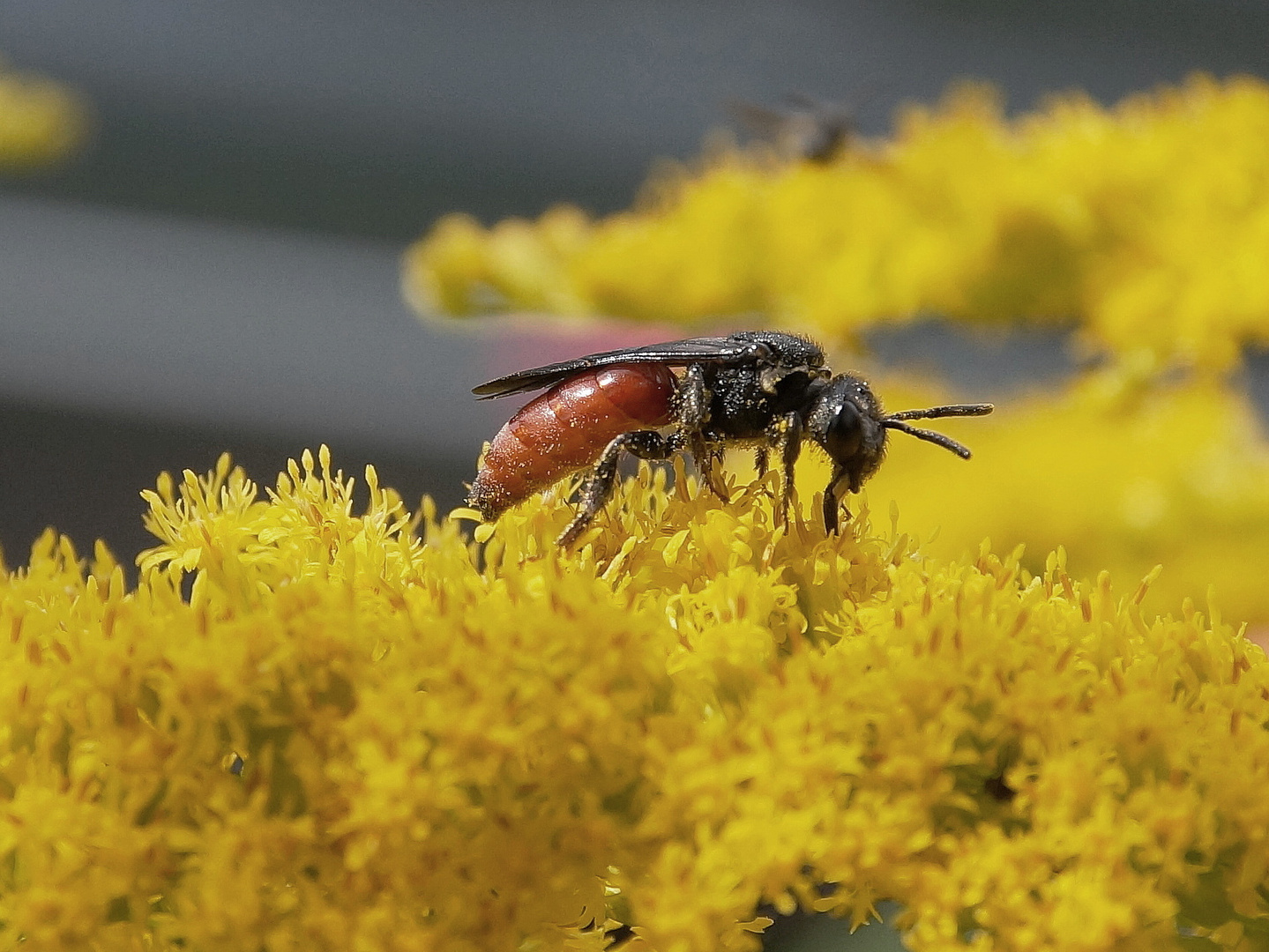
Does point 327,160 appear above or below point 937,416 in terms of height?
above

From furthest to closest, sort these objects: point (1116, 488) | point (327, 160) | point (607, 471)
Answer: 1. point (327, 160)
2. point (1116, 488)
3. point (607, 471)

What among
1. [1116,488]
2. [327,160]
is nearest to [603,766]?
[1116,488]

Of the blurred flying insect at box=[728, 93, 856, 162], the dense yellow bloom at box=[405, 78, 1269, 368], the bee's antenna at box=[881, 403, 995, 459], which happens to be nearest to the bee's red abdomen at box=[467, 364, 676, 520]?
the bee's antenna at box=[881, 403, 995, 459]

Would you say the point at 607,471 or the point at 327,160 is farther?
the point at 327,160

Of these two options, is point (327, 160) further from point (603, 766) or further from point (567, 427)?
point (603, 766)

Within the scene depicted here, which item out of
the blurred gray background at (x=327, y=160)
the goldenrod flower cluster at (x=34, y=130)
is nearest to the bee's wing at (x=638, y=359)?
the goldenrod flower cluster at (x=34, y=130)

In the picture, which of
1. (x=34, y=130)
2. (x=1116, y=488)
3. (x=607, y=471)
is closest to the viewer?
(x=607, y=471)

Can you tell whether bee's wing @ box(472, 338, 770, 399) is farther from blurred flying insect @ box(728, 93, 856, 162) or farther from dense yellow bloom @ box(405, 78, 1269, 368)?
blurred flying insect @ box(728, 93, 856, 162)
